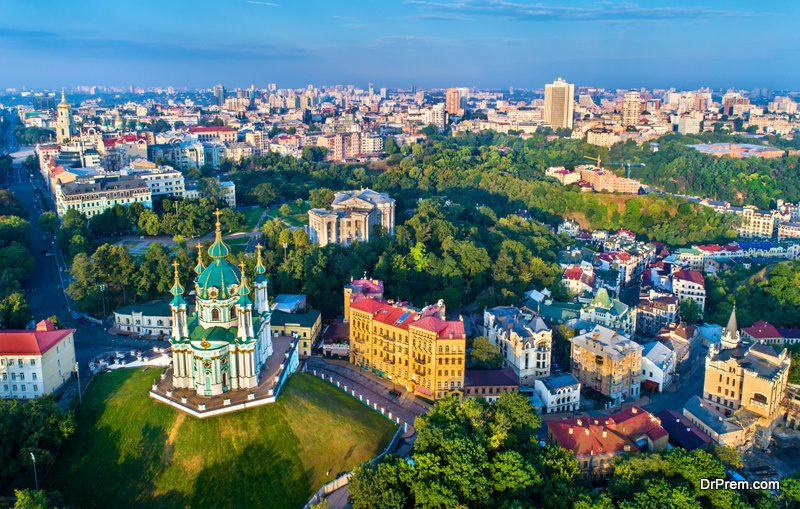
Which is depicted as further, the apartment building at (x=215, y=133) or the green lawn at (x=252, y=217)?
the apartment building at (x=215, y=133)

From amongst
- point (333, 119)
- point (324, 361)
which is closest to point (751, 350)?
point (324, 361)

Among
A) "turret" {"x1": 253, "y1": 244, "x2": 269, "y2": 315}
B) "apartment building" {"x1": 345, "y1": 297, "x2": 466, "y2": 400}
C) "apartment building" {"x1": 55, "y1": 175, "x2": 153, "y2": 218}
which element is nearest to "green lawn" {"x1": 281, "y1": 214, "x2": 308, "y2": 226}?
"apartment building" {"x1": 55, "y1": 175, "x2": 153, "y2": 218}

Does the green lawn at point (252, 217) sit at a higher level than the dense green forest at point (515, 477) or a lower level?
higher

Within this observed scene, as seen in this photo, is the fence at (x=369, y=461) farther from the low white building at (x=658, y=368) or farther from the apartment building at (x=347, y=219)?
the apartment building at (x=347, y=219)

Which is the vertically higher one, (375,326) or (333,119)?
(333,119)

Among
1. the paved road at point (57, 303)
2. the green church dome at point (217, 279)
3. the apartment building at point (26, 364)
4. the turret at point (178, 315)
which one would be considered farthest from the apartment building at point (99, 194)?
the green church dome at point (217, 279)

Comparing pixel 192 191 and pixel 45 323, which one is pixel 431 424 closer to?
pixel 45 323
